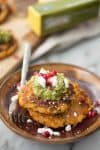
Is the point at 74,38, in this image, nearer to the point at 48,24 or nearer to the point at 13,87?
the point at 48,24

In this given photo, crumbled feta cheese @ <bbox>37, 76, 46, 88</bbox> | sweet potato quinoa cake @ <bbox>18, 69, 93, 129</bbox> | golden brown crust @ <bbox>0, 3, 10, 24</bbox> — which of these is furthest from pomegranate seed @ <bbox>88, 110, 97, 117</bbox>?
golden brown crust @ <bbox>0, 3, 10, 24</bbox>

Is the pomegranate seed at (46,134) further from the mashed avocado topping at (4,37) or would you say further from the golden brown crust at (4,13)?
the golden brown crust at (4,13)

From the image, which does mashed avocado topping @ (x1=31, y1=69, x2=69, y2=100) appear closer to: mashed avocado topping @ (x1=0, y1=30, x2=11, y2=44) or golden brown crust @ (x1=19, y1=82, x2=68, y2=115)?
golden brown crust @ (x1=19, y1=82, x2=68, y2=115)

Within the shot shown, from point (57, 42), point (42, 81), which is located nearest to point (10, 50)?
point (57, 42)

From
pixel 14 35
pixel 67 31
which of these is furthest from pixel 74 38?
pixel 14 35

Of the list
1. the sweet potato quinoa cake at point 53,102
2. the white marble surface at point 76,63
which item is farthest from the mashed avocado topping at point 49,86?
the white marble surface at point 76,63
